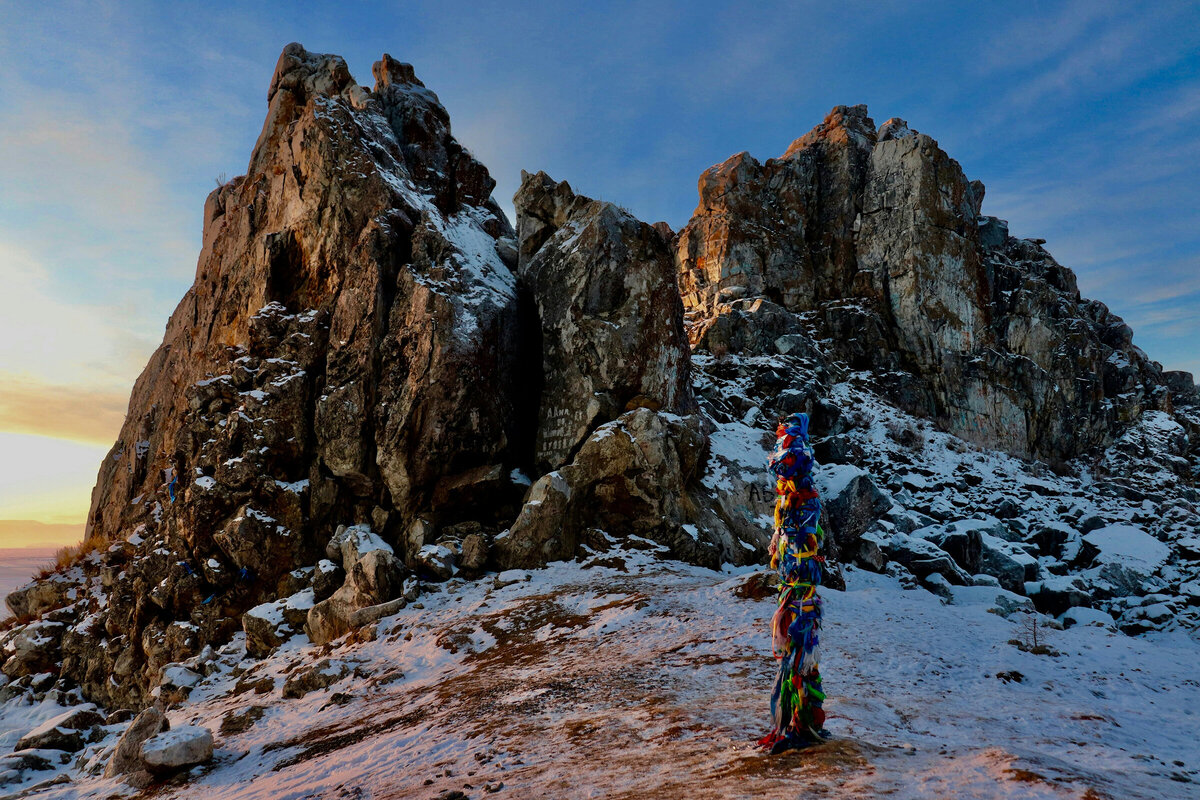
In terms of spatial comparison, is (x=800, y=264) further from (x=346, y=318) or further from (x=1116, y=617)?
(x=346, y=318)

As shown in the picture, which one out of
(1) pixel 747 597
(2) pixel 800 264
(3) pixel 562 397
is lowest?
(1) pixel 747 597

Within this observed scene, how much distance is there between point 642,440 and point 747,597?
7.06 meters

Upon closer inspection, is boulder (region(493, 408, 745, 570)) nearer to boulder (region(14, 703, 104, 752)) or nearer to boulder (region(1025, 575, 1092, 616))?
boulder (region(14, 703, 104, 752))

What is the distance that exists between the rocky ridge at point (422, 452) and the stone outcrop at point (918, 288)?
8235 millimetres

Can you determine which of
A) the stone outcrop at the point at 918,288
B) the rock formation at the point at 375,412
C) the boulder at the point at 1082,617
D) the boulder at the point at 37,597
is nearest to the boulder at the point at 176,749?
the rock formation at the point at 375,412

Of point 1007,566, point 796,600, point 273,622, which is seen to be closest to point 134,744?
point 273,622

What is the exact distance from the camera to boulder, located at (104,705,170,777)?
8.76 m

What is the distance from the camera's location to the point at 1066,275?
52.2 metres

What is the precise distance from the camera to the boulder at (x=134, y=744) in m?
8.76

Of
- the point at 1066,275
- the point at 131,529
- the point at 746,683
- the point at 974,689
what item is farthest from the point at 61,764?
the point at 1066,275

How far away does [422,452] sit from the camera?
20.1m

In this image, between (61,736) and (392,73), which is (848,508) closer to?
(61,736)

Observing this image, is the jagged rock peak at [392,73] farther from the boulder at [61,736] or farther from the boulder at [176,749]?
the boulder at [176,749]

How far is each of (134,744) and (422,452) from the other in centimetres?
1176
